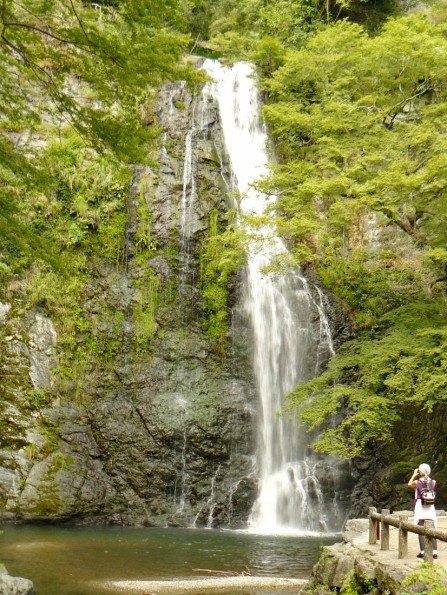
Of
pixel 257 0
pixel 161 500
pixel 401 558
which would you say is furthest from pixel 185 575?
pixel 257 0

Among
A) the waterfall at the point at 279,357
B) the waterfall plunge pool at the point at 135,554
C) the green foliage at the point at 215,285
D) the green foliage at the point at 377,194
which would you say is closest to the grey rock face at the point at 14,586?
the waterfall plunge pool at the point at 135,554

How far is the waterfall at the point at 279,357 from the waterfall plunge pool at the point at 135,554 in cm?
158

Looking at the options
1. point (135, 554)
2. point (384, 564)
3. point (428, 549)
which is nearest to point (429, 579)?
point (428, 549)

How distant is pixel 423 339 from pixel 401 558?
289 inches

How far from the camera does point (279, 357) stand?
18.6 meters

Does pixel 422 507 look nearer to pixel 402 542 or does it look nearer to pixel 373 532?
pixel 402 542

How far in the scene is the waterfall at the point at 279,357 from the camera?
15992mm

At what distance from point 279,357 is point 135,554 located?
8344 millimetres

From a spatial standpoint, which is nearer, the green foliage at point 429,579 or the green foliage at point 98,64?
the green foliage at point 429,579

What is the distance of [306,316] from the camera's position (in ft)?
62.6

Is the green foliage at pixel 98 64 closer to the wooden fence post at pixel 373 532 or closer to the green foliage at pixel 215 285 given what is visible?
the wooden fence post at pixel 373 532

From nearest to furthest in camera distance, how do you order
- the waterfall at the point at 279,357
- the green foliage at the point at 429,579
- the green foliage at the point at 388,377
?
the green foliage at the point at 429,579 → the green foliage at the point at 388,377 → the waterfall at the point at 279,357

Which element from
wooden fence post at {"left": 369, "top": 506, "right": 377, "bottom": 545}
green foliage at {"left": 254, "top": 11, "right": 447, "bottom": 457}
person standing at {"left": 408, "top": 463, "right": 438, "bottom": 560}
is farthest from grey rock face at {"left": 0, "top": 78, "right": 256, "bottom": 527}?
person standing at {"left": 408, "top": 463, "right": 438, "bottom": 560}

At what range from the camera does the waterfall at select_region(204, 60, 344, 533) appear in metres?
16.0
